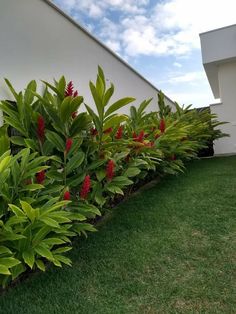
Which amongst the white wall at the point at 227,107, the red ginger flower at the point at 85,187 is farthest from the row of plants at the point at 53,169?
the white wall at the point at 227,107

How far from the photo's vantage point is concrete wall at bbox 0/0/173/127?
253 centimetres

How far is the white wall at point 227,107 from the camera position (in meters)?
7.30

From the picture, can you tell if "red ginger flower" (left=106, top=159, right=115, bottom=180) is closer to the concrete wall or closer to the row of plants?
the row of plants

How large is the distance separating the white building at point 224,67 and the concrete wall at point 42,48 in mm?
3415

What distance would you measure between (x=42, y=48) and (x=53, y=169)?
1.26 meters

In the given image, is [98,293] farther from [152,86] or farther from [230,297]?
[152,86]

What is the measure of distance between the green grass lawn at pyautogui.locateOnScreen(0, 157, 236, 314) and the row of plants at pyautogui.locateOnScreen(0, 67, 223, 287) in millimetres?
177

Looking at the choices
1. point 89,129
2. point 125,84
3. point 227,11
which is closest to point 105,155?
point 89,129

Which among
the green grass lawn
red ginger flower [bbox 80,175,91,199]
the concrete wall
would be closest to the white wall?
the concrete wall

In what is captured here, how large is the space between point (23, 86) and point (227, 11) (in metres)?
6.37

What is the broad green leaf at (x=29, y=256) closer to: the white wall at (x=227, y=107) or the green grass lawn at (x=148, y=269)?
the green grass lawn at (x=148, y=269)

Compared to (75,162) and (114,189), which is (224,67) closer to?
(114,189)

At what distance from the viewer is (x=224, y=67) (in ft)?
24.5

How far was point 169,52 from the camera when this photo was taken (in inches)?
299
